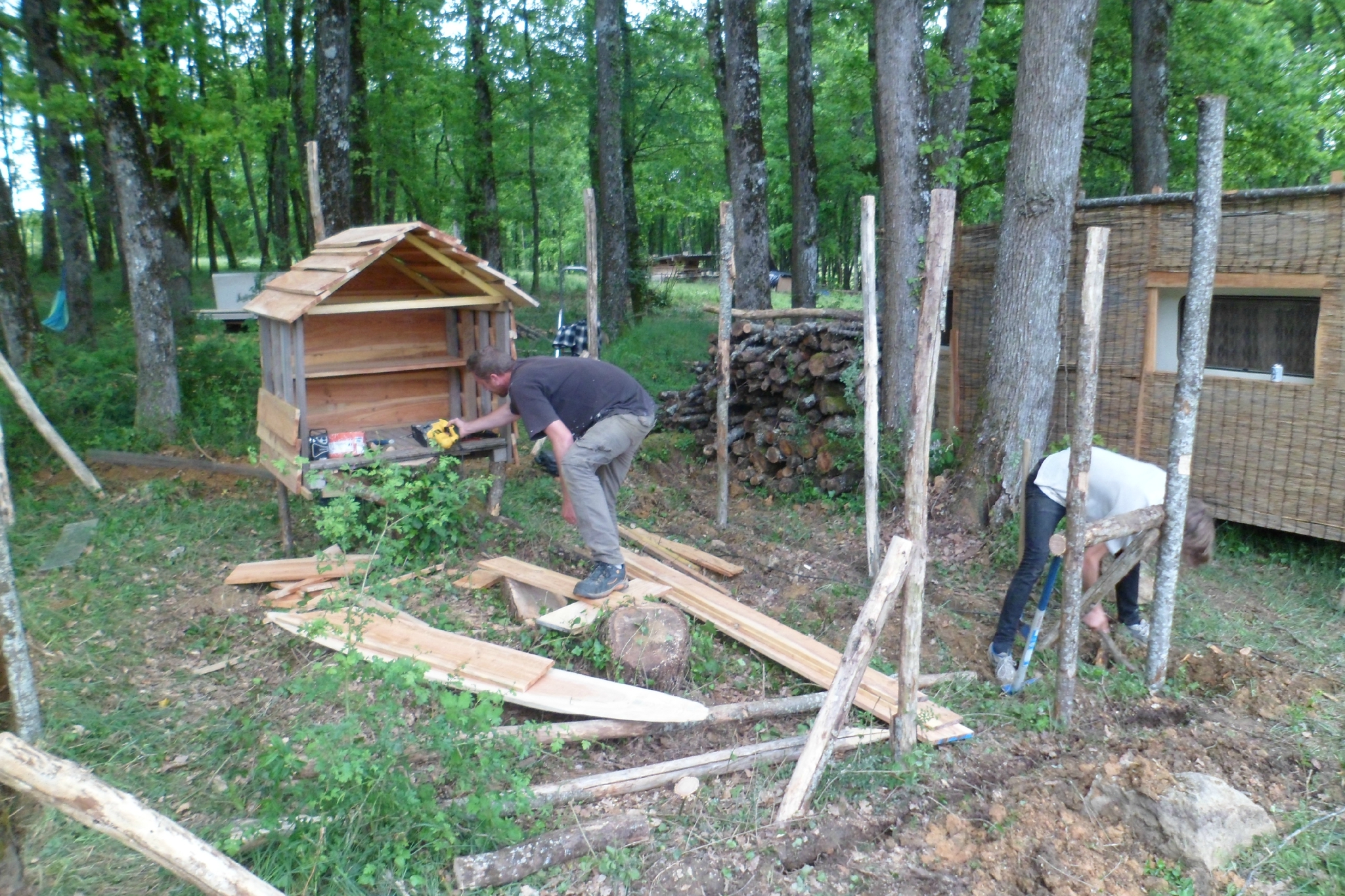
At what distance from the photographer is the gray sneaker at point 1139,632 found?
5902 mm

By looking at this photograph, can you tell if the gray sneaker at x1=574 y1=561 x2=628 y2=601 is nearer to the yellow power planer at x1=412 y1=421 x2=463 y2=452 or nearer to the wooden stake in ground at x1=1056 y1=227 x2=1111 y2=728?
the yellow power planer at x1=412 y1=421 x2=463 y2=452

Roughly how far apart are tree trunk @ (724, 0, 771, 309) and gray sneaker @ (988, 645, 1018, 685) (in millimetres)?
7714

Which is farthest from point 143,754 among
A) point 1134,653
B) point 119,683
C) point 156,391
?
point 156,391

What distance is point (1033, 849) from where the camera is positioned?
3.87 meters

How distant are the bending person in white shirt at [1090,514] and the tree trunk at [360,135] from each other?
13938mm

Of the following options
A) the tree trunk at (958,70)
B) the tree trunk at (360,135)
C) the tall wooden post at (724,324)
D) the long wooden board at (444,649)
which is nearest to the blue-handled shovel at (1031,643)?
the long wooden board at (444,649)

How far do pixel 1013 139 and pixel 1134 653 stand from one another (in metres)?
4.16

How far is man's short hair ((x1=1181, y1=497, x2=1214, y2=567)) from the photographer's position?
5352 mm

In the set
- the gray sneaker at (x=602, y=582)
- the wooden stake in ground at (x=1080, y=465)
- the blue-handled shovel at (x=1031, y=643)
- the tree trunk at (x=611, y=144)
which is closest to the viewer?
the wooden stake in ground at (x=1080, y=465)

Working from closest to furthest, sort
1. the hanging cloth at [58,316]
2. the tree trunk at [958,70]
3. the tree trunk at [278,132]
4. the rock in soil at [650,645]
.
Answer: the rock in soil at [650,645] < the tree trunk at [958,70] < the hanging cloth at [58,316] < the tree trunk at [278,132]

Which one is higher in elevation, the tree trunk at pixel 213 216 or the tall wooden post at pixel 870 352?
the tree trunk at pixel 213 216

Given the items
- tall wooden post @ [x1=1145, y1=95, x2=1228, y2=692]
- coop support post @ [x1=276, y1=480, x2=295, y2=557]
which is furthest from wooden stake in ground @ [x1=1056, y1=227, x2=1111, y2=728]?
coop support post @ [x1=276, y1=480, x2=295, y2=557]

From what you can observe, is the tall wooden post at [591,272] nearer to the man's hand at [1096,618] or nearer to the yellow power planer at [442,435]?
the yellow power planer at [442,435]

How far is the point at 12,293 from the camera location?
35.6ft
